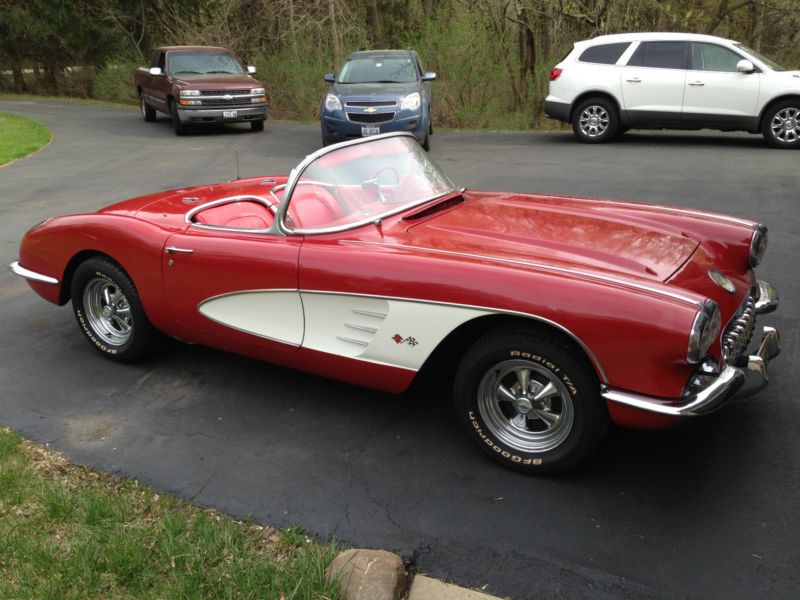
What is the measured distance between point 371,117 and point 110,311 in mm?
8281

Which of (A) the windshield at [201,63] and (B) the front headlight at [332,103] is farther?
(A) the windshield at [201,63]

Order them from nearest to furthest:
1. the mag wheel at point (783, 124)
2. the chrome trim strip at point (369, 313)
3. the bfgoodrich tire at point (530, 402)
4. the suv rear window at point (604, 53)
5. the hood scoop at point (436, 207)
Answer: the bfgoodrich tire at point (530, 402) < the chrome trim strip at point (369, 313) < the hood scoop at point (436, 207) < the mag wheel at point (783, 124) < the suv rear window at point (604, 53)

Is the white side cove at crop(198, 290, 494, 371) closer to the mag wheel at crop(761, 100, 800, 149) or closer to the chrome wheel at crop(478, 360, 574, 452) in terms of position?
the chrome wheel at crop(478, 360, 574, 452)

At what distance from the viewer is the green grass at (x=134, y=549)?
2.69 metres

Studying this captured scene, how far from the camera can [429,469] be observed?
348cm

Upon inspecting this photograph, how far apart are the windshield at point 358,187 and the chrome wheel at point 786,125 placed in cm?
979

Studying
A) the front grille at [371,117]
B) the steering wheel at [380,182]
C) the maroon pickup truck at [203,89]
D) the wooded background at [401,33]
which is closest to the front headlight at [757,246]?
the steering wheel at [380,182]

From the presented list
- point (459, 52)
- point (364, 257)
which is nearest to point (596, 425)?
point (364, 257)

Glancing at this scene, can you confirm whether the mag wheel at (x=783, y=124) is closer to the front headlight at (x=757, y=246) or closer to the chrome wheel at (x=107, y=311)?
the front headlight at (x=757, y=246)

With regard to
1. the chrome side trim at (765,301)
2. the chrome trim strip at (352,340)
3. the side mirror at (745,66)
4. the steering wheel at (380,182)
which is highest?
the side mirror at (745,66)

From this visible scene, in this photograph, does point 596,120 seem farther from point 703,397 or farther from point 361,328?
point 703,397

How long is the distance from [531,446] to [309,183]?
5.79 ft

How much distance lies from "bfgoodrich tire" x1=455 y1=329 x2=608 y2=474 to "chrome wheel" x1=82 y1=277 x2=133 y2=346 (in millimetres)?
2379

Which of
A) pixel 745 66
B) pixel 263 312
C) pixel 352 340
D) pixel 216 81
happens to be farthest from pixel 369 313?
pixel 216 81
